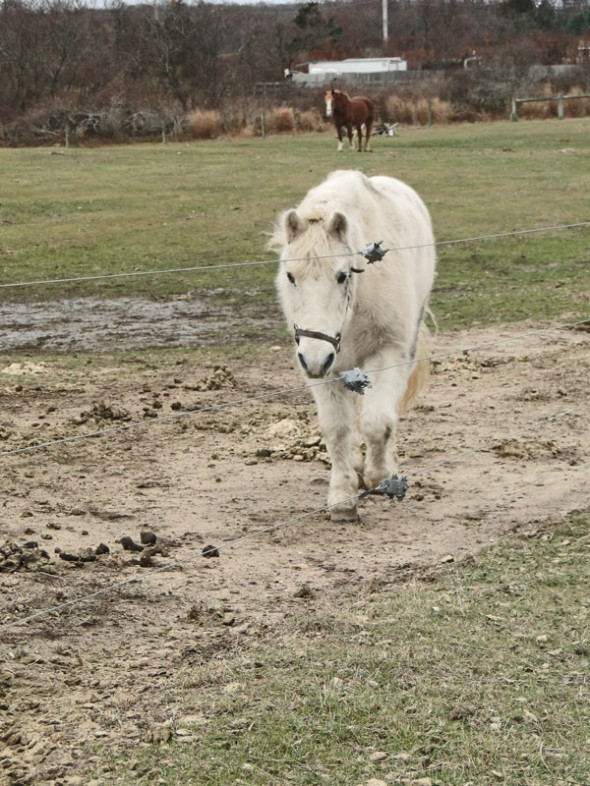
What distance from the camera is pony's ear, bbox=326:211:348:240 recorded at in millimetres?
5605

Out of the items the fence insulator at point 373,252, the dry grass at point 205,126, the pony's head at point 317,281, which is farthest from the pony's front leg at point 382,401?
the dry grass at point 205,126

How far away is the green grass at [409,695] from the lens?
3.81 metres

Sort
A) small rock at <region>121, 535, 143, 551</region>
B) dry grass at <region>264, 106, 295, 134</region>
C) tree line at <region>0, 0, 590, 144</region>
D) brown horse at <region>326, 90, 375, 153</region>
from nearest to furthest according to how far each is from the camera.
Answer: small rock at <region>121, 535, 143, 551</region> < brown horse at <region>326, 90, 375, 153</region> < dry grass at <region>264, 106, 295, 134</region> < tree line at <region>0, 0, 590, 144</region>

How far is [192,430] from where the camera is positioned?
27.8ft

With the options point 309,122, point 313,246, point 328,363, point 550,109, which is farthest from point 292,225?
point 550,109

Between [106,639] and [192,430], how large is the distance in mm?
3728

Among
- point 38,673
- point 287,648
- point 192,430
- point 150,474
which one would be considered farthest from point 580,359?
point 38,673

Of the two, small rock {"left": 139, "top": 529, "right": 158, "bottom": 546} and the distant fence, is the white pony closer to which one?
small rock {"left": 139, "top": 529, "right": 158, "bottom": 546}

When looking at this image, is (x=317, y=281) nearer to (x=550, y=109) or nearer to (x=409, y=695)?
(x=409, y=695)

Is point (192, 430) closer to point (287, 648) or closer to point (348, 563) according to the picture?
point (348, 563)

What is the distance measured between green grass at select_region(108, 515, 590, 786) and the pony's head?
120 centimetres

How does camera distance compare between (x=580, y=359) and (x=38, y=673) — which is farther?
(x=580, y=359)

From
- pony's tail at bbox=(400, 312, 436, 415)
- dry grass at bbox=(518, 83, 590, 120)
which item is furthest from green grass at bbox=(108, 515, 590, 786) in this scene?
dry grass at bbox=(518, 83, 590, 120)

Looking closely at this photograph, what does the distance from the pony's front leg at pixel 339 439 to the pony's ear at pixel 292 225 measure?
105 cm
